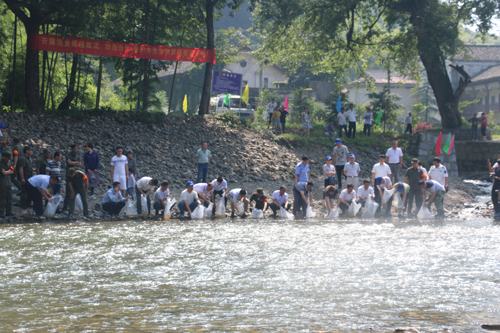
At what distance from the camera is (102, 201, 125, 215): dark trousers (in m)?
12.7

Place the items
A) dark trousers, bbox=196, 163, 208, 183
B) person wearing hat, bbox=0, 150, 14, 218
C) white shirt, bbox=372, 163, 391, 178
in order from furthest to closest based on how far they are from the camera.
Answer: dark trousers, bbox=196, 163, 208, 183, white shirt, bbox=372, 163, 391, 178, person wearing hat, bbox=0, 150, 14, 218

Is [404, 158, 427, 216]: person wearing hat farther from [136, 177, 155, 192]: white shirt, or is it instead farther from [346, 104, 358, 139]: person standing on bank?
[346, 104, 358, 139]: person standing on bank

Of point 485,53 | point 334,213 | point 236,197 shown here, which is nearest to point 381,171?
point 334,213

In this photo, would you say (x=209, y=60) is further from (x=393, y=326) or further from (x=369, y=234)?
(x=393, y=326)

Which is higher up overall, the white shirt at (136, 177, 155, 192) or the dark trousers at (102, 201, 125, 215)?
the white shirt at (136, 177, 155, 192)

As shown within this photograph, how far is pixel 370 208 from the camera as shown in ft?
44.8

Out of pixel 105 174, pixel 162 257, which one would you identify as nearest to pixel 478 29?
pixel 105 174

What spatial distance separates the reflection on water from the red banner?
9520mm

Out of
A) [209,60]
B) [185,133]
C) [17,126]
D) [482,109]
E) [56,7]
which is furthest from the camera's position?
[482,109]

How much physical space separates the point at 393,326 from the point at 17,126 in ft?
50.7

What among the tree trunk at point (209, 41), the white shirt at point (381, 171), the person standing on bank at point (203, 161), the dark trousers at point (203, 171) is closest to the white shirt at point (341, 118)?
the tree trunk at point (209, 41)

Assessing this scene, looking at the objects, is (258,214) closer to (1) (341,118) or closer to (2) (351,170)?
(2) (351,170)

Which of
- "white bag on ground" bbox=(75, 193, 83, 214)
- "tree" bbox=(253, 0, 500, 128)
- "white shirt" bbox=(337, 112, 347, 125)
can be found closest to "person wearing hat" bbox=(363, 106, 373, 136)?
"white shirt" bbox=(337, 112, 347, 125)

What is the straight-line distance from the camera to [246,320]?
5883 mm
